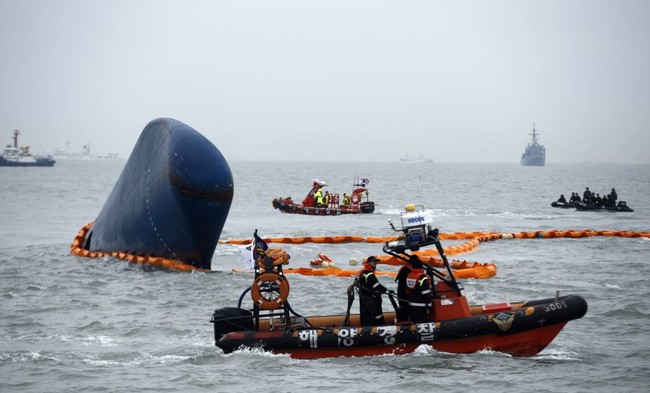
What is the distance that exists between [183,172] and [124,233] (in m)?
4.28

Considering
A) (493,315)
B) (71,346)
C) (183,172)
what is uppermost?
(183,172)

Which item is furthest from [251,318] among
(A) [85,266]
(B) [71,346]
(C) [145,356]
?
(A) [85,266]

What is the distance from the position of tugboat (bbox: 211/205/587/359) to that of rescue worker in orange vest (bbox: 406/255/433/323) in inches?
6.5

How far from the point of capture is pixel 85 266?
29.0 meters

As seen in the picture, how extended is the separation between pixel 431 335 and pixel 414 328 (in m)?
0.33

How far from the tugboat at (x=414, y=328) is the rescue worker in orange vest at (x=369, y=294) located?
0.71 ft

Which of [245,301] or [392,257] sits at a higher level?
[392,257]

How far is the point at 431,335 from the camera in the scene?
15.2 metres

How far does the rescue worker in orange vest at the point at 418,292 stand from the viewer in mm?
15391

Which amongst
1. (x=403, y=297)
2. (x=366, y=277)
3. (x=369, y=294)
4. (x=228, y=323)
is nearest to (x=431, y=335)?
(x=403, y=297)

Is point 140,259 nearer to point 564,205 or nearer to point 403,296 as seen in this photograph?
point 403,296

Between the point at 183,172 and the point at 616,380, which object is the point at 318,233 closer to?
the point at 183,172

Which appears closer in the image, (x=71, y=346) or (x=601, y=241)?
(x=71, y=346)

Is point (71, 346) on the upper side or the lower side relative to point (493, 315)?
lower
